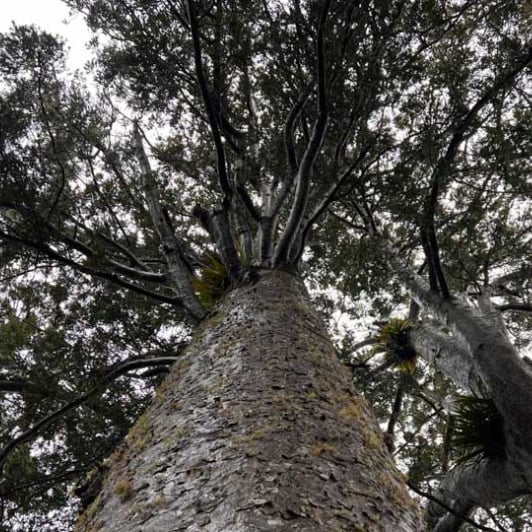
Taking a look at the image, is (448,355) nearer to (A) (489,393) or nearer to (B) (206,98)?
(A) (489,393)

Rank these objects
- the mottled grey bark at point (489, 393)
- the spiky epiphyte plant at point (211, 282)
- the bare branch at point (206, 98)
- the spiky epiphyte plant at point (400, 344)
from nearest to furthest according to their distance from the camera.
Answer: the mottled grey bark at point (489, 393) < the bare branch at point (206, 98) < the spiky epiphyte plant at point (211, 282) < the spiky epiphyte plant at point (400, 344)

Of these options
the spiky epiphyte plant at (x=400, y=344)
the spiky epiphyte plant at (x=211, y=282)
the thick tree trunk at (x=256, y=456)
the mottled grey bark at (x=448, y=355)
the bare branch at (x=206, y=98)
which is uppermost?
the bare branch at (x=206, y=98)

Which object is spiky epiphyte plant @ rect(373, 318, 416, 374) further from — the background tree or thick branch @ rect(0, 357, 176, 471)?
thick branch @ rect(0, 357, 176, 471)

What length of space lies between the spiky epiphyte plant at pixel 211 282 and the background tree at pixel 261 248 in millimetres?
22

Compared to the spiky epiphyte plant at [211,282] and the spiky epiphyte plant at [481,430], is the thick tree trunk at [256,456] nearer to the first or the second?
the spiky epiphyte plant at [481,430]

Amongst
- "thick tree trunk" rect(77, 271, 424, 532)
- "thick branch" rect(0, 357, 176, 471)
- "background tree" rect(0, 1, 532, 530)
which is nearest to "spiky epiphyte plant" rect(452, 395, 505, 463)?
"background tree" rect(0, 1, 532, 530)

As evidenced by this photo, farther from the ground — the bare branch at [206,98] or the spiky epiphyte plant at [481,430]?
the bare branch at [206,98]

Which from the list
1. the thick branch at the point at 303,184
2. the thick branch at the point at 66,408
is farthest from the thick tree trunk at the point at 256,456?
the thick branch at the point at 303,184

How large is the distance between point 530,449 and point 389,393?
4.48m

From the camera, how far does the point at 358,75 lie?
4.84 meters

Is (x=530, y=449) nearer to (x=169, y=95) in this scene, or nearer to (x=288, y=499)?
(x=288, y=499)

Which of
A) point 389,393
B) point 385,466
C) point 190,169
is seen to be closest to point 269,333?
point 385,466

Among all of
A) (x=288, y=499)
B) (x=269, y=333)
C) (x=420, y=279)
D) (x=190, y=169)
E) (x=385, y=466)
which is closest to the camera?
(x=288, y=499)

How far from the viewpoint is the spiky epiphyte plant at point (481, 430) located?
3.47 meters
